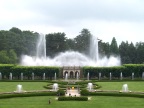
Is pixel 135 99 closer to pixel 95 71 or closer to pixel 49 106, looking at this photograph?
pixel 49 106

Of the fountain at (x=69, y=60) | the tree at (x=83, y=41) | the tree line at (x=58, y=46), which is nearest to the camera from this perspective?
the fountain at (x=69, y=60)

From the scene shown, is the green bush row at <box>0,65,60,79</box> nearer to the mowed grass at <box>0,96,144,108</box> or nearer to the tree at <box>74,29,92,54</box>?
the mowed grass at <box>0,96,144,108</box>

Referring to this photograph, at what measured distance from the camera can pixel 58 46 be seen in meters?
92.1

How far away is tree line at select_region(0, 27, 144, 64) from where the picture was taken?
279 feet

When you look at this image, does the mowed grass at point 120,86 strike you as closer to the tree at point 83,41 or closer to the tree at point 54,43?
the tree at point 54,43

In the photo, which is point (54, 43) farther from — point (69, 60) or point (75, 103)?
point (75, 103)

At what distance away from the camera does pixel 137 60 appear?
8656cm

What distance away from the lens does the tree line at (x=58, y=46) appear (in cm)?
8512

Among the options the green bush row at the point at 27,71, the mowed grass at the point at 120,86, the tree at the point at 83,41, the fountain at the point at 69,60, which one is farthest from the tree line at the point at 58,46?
the mowed grass at the point at 120,86

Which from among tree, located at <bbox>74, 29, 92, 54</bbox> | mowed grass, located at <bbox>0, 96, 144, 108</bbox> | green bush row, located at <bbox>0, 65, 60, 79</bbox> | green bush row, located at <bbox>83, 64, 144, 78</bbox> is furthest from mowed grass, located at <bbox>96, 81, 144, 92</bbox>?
tree, located at <bbox>74, 29, 92, 54</bbox>

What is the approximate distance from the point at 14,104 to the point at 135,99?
9.95 metres

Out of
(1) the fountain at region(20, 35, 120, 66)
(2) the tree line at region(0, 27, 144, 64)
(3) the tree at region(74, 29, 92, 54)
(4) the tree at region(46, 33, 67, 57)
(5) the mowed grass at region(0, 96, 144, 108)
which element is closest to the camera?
(5) the mowed grass at region(0, 96, 144, 108)

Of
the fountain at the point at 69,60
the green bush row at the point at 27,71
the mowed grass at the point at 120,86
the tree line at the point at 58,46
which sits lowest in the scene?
the mowed grass at the point at 120,86

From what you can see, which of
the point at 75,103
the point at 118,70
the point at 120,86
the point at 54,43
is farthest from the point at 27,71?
the point at 54,43
